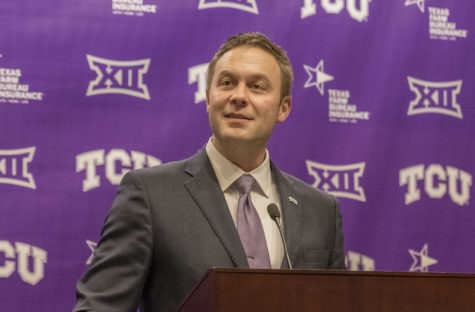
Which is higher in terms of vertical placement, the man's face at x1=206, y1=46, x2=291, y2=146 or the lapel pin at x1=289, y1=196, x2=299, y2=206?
the man's face at x1=206, y1=46, x2=291, y2=146

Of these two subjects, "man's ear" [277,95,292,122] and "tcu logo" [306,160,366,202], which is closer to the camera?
"man's ear" [277,95,292,122]

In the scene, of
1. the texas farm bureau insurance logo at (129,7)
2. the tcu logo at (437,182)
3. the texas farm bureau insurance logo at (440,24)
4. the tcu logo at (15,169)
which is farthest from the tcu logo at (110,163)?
the texas farm bureau insurance logo at (440,24)

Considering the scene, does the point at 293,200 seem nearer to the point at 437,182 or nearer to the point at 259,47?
the point at 259,47

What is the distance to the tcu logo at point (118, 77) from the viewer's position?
287 centimetres

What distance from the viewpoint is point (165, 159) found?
2.89 meters

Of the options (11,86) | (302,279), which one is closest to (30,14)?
(11,86)

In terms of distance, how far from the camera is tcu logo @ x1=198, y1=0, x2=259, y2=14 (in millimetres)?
3061

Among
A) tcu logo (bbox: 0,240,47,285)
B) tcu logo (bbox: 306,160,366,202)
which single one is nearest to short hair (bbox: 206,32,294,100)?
tcu logo (bbox: 306,160,366,202)

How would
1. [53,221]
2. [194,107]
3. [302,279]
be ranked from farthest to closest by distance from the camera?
1. [194,107]
2. [53,221]
3. [302,279]

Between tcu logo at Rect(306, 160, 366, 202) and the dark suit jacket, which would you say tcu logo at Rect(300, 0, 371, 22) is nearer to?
tcu logo at Rect(306, 160, 366, 202)

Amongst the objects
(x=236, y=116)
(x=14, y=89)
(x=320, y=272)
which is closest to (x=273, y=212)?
(x=236, y=116)

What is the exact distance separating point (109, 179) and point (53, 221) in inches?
10.1

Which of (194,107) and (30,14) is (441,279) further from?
(30,14)

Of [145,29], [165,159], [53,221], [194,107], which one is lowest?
[53,221]
